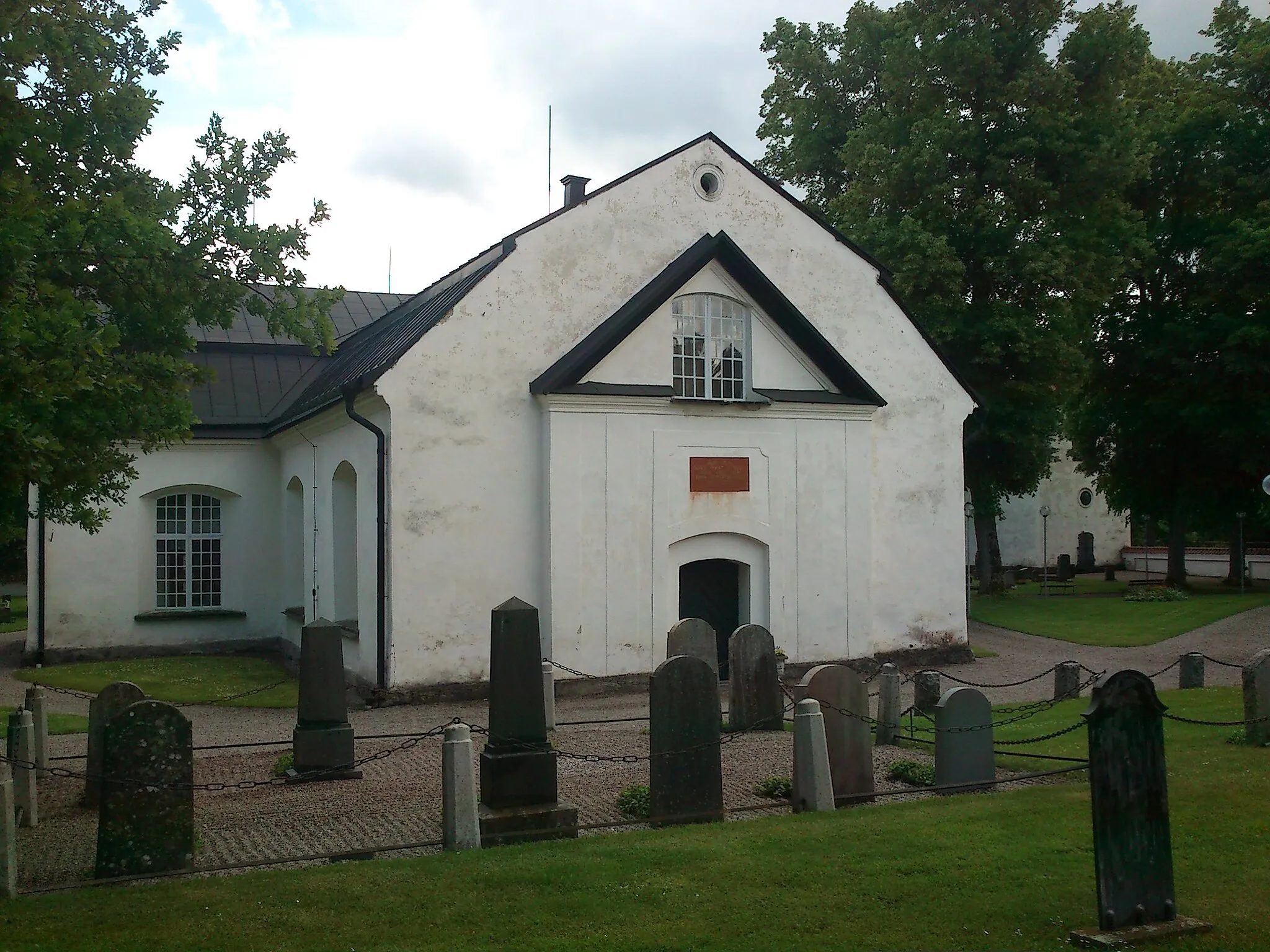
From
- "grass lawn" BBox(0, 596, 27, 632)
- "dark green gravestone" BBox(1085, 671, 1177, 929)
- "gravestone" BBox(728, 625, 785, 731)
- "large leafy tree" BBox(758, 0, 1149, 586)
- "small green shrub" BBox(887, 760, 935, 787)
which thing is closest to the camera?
"dark green gravestone" BBox(1085, 671, 1177, 929)

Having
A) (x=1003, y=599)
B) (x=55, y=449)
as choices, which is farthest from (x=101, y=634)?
(x=1003, y=599)

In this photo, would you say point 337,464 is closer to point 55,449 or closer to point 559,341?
point 559,341

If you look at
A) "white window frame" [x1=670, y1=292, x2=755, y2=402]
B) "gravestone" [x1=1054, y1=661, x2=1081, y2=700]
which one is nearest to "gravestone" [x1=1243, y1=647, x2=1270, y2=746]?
"gravestone" [x1=1054, y1=661, x2=1081, y2=700]

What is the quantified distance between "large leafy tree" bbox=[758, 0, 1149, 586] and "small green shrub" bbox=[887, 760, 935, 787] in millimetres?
17632

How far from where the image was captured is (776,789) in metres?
10.5

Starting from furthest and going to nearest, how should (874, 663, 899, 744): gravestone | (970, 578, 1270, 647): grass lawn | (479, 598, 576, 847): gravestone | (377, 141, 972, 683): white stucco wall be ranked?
1. (970, 578, 1270, 647): grass lawn
2. (377, 141, 972, 683): white stucco wall
3. (874, 663, 899, 744): gravestone
4. (479, 598, 576, 847): gravestone

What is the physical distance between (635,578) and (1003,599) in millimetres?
19711

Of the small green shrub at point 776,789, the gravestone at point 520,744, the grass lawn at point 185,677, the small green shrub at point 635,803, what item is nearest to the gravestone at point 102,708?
the gravestone at point 520,744

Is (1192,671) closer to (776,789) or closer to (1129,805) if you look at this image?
(776,789)

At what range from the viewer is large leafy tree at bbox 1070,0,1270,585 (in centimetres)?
2917

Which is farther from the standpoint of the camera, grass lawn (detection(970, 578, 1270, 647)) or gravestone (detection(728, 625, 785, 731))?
grass lawn (detection(970, 578, 1270, 647))

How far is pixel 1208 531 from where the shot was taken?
4653cm

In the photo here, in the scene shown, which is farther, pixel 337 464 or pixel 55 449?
pixel 337 464

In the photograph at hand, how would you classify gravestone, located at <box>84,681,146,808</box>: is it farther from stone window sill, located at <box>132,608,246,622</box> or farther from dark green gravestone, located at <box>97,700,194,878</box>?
stone window sill, located at <box>132,608,246,622</box>
